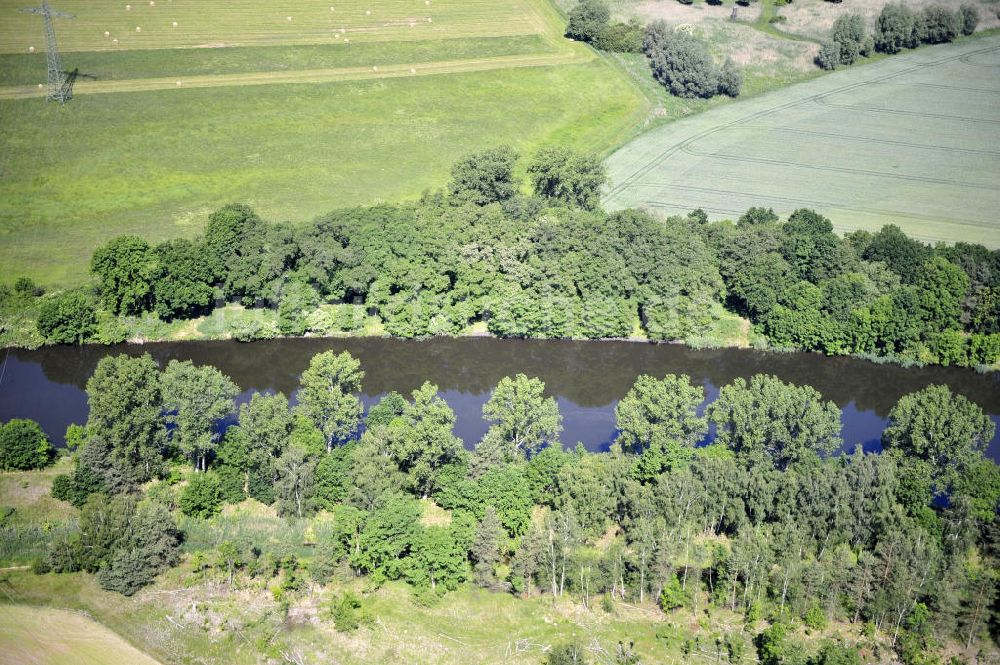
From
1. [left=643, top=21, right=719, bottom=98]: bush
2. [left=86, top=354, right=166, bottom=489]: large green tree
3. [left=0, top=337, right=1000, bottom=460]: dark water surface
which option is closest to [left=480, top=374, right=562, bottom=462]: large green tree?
[left=0, top=337, right=1000, bottom=460]: dark water surface

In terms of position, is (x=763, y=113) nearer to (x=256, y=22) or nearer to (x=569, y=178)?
(x=569, y=178)

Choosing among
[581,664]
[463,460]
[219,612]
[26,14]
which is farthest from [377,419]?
[26,14]

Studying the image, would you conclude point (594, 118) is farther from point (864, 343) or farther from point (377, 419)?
point (377, 419)

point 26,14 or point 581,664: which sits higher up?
point 26,14

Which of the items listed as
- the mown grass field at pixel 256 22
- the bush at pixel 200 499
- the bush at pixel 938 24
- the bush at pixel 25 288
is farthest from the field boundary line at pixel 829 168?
the bush at pixel 200 499

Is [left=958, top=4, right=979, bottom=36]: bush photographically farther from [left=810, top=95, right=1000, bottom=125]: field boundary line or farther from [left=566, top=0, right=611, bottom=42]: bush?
[left=566, top=0, right=611, bottom=42]: bush
